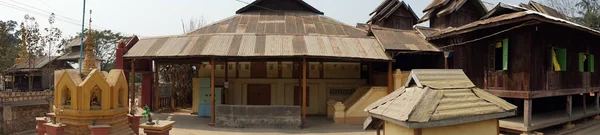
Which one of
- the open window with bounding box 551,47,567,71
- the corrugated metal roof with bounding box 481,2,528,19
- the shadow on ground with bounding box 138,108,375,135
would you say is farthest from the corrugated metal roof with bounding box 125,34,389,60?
the open window with bounding box 551,47,567,71

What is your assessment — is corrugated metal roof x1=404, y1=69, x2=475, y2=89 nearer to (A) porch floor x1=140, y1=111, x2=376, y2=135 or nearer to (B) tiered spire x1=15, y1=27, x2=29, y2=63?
(A) porch floor x1=140, y1=111, x2=376, y2=135

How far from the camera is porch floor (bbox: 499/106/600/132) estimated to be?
12.3 metres

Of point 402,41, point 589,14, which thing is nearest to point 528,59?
point 402,41

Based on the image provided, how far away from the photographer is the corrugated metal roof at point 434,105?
5.99 metres

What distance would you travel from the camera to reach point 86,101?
356 inches

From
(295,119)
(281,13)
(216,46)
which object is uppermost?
Result: (281,13)

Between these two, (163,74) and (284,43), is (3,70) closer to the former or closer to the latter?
(163,74)

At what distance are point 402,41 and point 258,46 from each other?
6765 millimetres

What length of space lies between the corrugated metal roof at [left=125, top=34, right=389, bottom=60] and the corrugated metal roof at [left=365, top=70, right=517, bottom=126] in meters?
7.76

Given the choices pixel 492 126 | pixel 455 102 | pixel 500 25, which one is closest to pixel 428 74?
pixel 455 102

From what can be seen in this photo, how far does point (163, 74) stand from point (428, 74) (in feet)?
69.3

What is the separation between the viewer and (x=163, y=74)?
24672 millimetres

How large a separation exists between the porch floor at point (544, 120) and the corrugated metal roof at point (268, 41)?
515 cm

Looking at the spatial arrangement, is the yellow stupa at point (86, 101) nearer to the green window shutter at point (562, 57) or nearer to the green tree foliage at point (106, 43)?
the green window shutter at point (562, 57)
